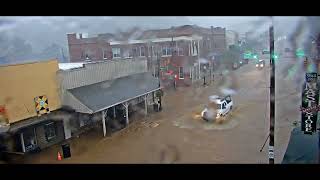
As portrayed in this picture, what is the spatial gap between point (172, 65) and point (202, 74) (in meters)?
Result: 1.43

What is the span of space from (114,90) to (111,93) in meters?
0.17

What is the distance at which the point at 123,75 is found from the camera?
6812mm

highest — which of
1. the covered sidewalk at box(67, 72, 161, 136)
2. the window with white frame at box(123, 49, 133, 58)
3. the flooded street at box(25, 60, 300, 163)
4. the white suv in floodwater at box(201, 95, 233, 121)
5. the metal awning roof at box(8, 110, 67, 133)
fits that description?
the window with white frame at box(123, 49, 133, 58)

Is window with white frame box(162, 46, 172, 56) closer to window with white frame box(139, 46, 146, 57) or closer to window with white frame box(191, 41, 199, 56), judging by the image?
window with white frame box(139, 46, 146, 57)

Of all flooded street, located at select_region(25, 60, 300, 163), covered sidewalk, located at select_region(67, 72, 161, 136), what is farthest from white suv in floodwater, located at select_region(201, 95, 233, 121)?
covered sidewalk, located at select_region(67, 72, 161, 136)

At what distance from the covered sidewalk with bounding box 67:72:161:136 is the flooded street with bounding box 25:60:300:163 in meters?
0.46

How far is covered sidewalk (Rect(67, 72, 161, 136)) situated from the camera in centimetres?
521

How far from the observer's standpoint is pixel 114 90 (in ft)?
19.8

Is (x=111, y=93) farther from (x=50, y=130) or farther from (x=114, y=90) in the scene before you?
(x=50, y=130)
